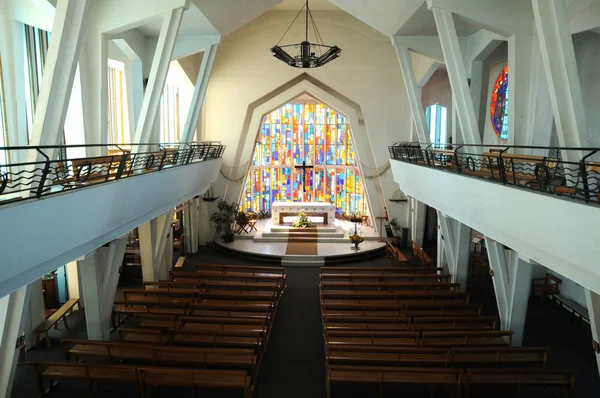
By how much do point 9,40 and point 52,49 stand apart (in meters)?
3.24

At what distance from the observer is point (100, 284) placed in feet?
26.9

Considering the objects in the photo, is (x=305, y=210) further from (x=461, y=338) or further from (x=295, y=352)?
(x=461, y=338)

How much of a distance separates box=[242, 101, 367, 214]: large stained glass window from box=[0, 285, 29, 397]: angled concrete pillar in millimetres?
15519

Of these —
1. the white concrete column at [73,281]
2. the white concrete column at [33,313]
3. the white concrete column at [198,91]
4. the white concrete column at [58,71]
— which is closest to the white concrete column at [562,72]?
the white concrete column at [58,71]

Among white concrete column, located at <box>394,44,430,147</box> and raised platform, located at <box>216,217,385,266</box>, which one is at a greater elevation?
white concrete column, located at <box>394,44,430,147</box>

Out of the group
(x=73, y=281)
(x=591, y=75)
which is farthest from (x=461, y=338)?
(x=73, y=281)

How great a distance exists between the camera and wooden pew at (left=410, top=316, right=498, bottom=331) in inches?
328

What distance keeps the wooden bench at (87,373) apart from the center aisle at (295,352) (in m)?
1.96

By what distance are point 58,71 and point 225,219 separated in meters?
11.4

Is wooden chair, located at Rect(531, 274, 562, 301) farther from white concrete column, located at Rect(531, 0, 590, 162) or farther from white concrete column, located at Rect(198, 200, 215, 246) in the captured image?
white concrete column, located at Rect(198, 200, 215, 246)

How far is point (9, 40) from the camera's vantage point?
832 centimetres

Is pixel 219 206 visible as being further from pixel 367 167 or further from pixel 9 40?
pixel 9 40

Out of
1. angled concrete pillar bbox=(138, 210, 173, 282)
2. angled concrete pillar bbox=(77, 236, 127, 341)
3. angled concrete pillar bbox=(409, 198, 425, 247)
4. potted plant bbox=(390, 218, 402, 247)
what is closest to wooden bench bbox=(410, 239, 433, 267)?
angled concrete pillar bbox=(409, 198, 425, 247)

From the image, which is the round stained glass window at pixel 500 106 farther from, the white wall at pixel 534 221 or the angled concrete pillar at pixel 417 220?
the white wall at pixel 534 221
